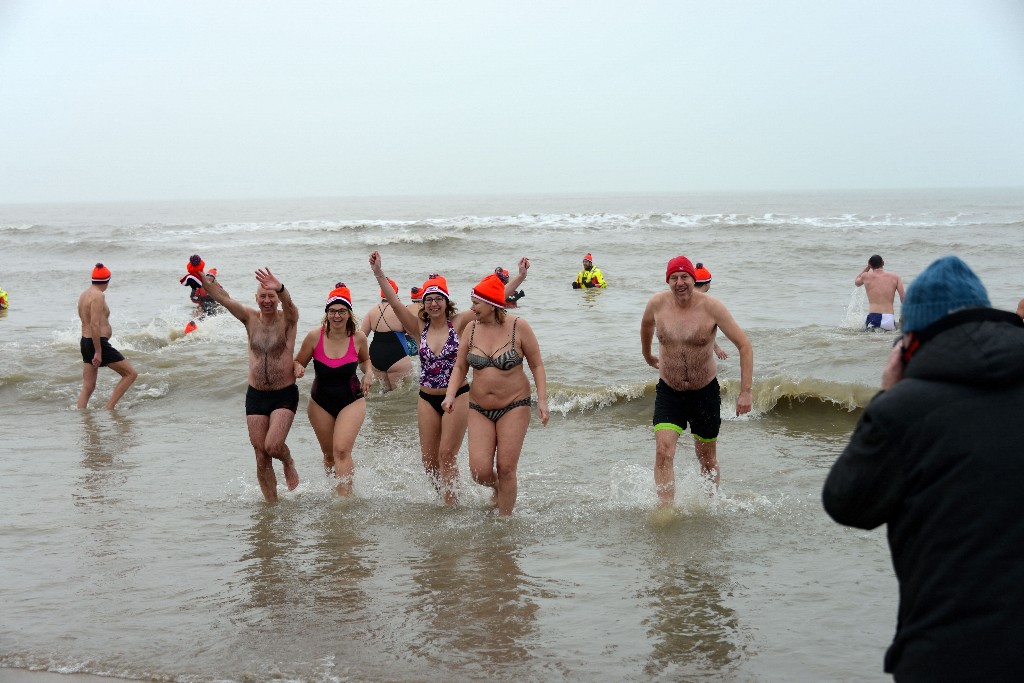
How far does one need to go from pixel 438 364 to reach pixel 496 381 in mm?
689

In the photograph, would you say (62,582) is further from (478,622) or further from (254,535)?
(478,622)

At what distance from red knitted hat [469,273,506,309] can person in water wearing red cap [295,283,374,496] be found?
1152 mm

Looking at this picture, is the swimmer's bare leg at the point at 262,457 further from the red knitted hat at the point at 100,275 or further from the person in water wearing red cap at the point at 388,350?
the red knitted hat at the point at 100,275

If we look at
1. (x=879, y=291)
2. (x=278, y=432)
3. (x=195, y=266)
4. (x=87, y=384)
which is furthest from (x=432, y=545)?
(x=879, y=291)

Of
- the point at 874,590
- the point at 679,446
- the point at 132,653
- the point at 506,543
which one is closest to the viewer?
the point at 132,653

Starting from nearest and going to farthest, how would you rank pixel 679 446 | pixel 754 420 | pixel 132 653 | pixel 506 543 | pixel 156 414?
1. pixel 132 653
2. pixel 506 543
3. pixel 679 446
4. pixel 754 420
5. pixel 156 414

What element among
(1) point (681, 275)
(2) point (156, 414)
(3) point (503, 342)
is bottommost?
(2) point (156, 414)

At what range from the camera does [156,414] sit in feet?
39.5

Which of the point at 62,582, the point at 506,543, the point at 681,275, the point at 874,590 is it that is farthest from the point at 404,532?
the point at 874,590

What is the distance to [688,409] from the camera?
686 centimetres

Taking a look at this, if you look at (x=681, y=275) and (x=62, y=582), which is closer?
(x=62, y=582)

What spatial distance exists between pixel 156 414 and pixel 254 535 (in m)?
5.93

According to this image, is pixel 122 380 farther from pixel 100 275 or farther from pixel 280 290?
pixel 280 290

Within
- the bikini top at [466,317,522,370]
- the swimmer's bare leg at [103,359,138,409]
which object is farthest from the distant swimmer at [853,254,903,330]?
the swimmer's bare leg at [103,359,138,409]
